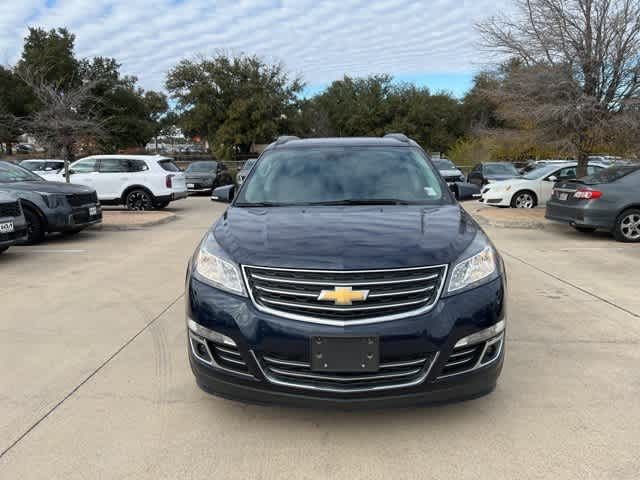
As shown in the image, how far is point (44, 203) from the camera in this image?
10.1 metres

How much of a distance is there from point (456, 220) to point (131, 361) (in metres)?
2.72

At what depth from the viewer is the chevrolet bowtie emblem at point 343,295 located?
286cm

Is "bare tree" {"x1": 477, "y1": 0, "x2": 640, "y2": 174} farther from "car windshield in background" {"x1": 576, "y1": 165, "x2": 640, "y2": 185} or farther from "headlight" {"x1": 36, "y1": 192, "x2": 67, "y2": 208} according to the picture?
"headlight" {"x1": 36, "y1": 192, "x2": 67, "y2": 208}

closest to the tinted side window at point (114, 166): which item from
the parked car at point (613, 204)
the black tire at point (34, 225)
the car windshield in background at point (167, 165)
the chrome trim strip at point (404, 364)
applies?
the car windshield in background at point (167, 165)

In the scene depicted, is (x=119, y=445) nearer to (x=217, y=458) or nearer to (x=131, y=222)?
(x=217, y=458)

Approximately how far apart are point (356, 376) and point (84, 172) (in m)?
15.4

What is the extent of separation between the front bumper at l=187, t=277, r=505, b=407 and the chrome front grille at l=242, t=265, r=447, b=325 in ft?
0.17

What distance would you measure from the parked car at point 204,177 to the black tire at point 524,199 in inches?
504

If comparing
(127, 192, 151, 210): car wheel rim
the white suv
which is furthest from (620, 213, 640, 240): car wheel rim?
(127, 192, 151, 210): car wheel rim

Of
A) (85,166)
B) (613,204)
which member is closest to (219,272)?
(613,204)

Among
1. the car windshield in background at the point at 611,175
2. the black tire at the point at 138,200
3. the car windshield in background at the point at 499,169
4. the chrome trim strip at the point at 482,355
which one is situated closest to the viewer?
the chrome trim strip at the point at 482,355

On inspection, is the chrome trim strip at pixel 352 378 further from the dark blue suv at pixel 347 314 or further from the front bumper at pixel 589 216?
the front bumper at pixel 589 216

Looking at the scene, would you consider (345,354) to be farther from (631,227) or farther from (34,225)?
(631,227)

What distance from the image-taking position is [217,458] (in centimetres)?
294
